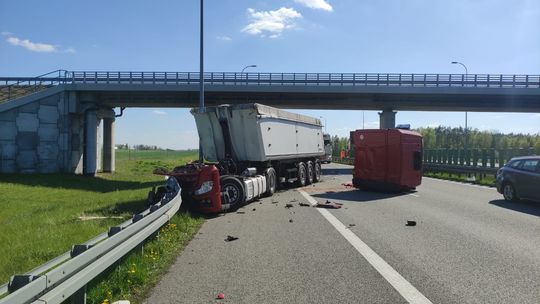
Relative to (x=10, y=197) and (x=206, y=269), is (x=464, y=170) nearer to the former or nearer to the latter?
(x=10, y=197)

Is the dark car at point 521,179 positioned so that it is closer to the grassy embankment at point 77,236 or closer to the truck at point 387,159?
the truck at point 387,159

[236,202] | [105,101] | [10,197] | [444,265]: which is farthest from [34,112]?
[444,265]

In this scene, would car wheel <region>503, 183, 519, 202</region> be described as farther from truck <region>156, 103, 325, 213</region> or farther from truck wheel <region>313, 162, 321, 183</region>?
truck wheel <region>313, 162, 321, 183</region>

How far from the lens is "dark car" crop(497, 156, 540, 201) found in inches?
583

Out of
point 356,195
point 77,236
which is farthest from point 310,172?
point 77,236

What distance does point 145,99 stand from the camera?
38.8 meters

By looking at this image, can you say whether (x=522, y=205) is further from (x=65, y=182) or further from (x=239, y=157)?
(x=65, y=182)

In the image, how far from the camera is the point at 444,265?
7.11m

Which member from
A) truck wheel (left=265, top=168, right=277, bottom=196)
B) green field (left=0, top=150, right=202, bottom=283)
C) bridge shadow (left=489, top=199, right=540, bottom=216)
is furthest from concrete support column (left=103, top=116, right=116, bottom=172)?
bridge shadow (left=489, top=199, right=540, bottom=216)

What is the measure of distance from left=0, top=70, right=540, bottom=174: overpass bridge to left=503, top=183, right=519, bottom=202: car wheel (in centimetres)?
2437

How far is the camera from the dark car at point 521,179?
14.8 m

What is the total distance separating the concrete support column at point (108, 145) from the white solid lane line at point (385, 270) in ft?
111

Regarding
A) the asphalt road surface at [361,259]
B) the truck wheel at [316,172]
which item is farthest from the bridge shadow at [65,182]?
the asphalt road surface at [361,259]

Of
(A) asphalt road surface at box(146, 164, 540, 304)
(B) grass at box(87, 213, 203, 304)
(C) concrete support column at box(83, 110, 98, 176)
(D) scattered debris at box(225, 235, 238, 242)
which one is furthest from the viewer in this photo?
(C) concrete support column at box(83, 110, 98, 176)
